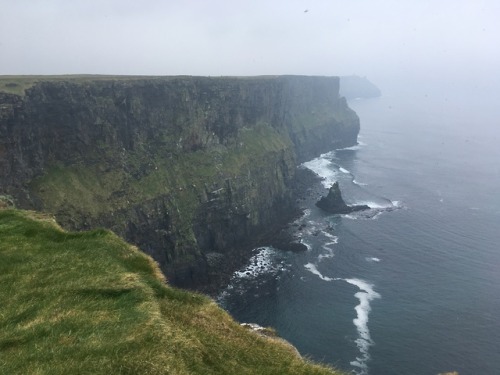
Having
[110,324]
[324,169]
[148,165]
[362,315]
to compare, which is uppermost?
[110,324]

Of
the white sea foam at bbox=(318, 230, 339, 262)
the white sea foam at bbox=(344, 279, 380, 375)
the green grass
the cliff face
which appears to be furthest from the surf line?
the green grass

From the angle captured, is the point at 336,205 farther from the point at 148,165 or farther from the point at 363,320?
the point at 148,165

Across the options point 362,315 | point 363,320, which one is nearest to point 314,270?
point 362,315

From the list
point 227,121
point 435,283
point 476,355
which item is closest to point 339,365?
point 476,355

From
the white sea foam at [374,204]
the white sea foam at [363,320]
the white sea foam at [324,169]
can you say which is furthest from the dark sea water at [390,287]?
the white sea foam at [324,169]

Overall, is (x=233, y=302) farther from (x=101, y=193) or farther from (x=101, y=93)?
(x=101, y=93)

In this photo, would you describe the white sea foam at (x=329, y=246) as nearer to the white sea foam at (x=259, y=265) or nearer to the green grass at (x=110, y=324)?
the white sea foam at (x=259, y=265)
